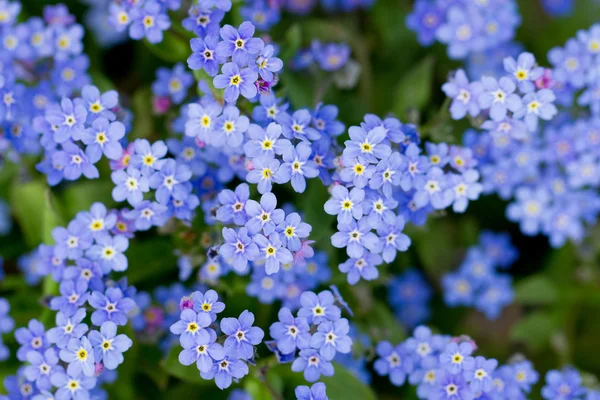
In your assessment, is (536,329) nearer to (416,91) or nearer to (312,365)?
(416,91)

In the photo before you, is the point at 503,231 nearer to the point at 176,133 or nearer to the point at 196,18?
the point at 176,133

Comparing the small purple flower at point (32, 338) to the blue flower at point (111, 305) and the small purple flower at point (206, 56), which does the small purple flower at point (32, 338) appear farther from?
the small purple flower at point (206, 56)

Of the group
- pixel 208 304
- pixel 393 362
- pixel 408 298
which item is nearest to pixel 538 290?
pixel 408 298

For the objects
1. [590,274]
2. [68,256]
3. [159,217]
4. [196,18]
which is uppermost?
[590,274]

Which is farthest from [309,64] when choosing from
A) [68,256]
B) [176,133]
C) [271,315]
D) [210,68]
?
[68,256]

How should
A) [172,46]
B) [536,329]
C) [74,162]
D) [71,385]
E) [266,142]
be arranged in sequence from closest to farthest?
[266,142], [71,385], [74,162], [172,46], [536,329]

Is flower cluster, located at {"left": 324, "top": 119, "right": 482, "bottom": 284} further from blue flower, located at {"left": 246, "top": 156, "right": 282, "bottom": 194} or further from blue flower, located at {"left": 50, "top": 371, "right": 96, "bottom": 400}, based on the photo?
blue flower, located at {"left": 50, "top": 371, "right": 96, "bottom": 400}
